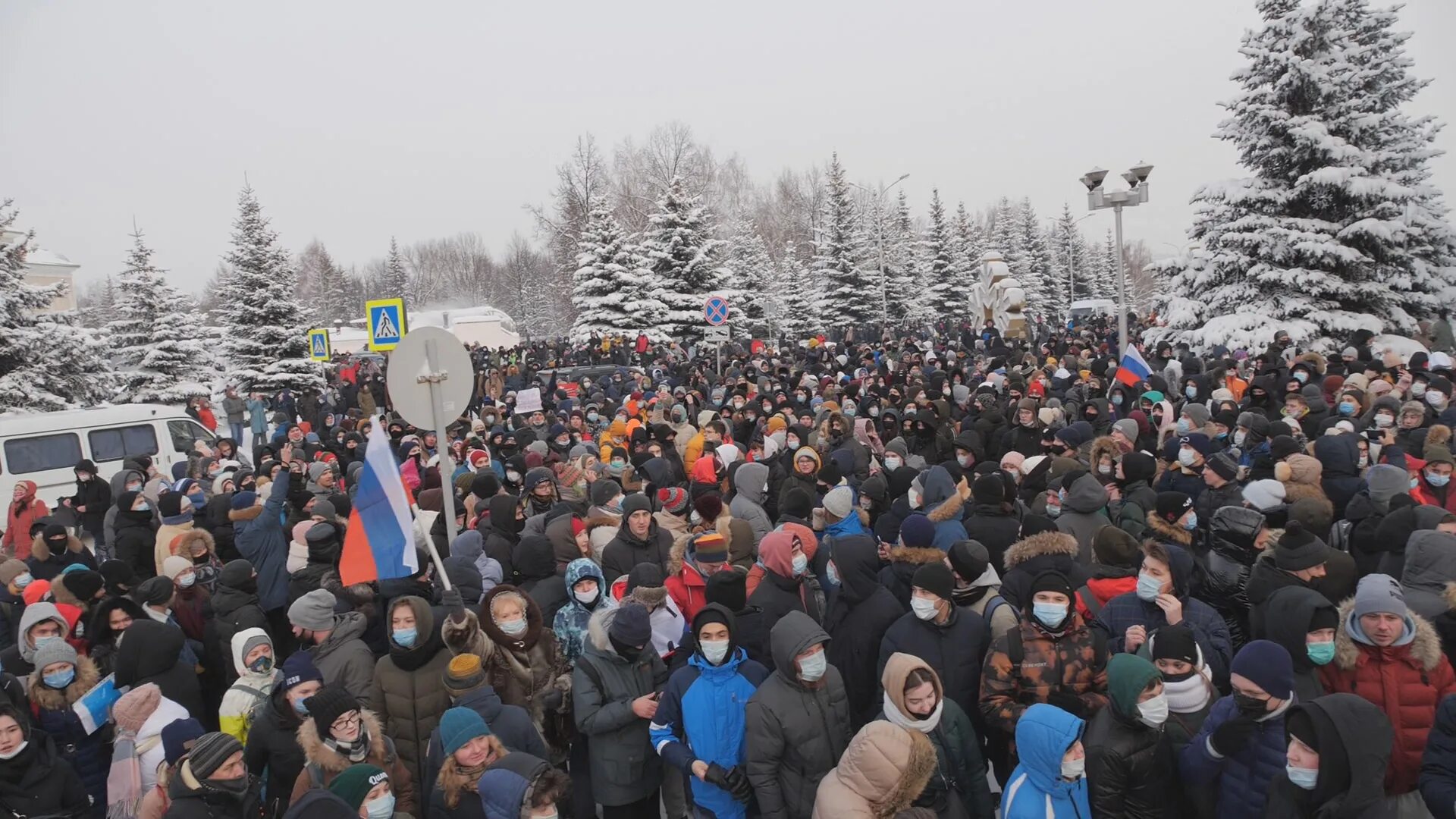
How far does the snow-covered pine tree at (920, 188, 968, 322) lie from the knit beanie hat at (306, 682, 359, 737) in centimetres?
4960

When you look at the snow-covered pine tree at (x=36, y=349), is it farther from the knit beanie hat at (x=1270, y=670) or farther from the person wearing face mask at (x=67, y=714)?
the knit beanie hat at (x=1270, y=670)

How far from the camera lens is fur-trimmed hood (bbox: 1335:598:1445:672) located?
4.00 metres

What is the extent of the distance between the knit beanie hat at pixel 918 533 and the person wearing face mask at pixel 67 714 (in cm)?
489

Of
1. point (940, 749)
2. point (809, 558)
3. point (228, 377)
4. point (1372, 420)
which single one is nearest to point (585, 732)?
point (940, 749)

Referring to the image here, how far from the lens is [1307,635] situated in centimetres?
425

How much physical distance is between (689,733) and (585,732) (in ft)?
2.30

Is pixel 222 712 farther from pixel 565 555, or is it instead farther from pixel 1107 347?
pixel 1107 347

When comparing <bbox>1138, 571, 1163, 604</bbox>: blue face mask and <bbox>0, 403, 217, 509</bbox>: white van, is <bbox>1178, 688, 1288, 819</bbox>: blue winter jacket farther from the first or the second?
<bbox>0, 403, 217, 509</bbox>: white van

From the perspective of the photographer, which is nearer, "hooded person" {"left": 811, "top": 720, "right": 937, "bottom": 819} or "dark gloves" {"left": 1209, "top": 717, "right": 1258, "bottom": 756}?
"hooded person" {"left": 811, "top": 720, "right": 937, "bottom": 819}

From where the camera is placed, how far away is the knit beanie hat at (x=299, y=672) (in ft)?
14.9

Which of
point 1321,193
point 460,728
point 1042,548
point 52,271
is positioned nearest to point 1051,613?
point 1042,548

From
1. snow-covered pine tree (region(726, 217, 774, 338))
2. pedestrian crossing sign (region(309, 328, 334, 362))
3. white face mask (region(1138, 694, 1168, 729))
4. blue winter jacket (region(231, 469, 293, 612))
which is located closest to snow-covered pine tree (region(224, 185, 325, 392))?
pedestrian crossing sign (region(309, 328, 334, 362))

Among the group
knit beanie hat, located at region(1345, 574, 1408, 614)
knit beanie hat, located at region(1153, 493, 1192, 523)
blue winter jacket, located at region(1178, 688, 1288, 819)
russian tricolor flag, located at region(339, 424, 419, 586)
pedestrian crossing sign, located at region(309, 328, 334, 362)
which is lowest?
blue winter jacket, located at region(1178, 688, 1288, 819)

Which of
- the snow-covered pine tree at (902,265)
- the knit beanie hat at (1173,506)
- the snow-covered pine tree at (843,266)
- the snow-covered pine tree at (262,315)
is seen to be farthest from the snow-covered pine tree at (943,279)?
the knit beanie hat at (1173,506)
